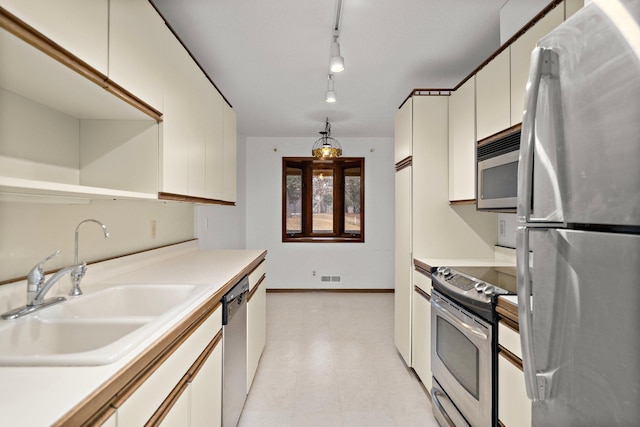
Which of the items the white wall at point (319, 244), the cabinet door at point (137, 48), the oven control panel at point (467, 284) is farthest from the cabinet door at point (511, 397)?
the white wall at point (319, 244)

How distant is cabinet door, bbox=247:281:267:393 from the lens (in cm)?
229

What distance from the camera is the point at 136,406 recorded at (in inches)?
33.9

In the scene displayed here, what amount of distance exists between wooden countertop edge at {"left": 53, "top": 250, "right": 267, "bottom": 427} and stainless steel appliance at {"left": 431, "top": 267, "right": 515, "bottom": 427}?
1.30 metres

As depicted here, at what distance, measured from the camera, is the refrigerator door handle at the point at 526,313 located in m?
0.96

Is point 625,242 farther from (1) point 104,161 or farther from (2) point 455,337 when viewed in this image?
(1) point 104,161

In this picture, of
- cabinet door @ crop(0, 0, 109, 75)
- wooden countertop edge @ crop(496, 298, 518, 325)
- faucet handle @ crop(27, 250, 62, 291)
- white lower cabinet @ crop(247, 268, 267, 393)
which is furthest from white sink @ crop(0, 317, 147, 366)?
wooden countertop edge @ crop(496, 298, 518, 325)

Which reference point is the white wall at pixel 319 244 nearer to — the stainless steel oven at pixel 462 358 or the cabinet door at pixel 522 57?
the stainless steel oven at pixel 462 358

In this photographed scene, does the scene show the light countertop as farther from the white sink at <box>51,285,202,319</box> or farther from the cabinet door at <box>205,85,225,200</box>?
the cabinet door at <box>205,85,225,200</box>

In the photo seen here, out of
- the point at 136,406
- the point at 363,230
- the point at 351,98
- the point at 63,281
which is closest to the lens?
the point at 136,406

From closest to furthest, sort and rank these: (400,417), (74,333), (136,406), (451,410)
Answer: (136,406) → (74,333) → (451,410) → (400,417)

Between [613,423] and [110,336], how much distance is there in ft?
4.73

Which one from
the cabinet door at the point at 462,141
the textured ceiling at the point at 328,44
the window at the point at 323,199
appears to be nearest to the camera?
the textured ceiling at the point at 328,44

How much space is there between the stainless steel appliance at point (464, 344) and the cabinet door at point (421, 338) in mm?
161

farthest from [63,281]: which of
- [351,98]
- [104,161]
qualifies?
[351,98]
